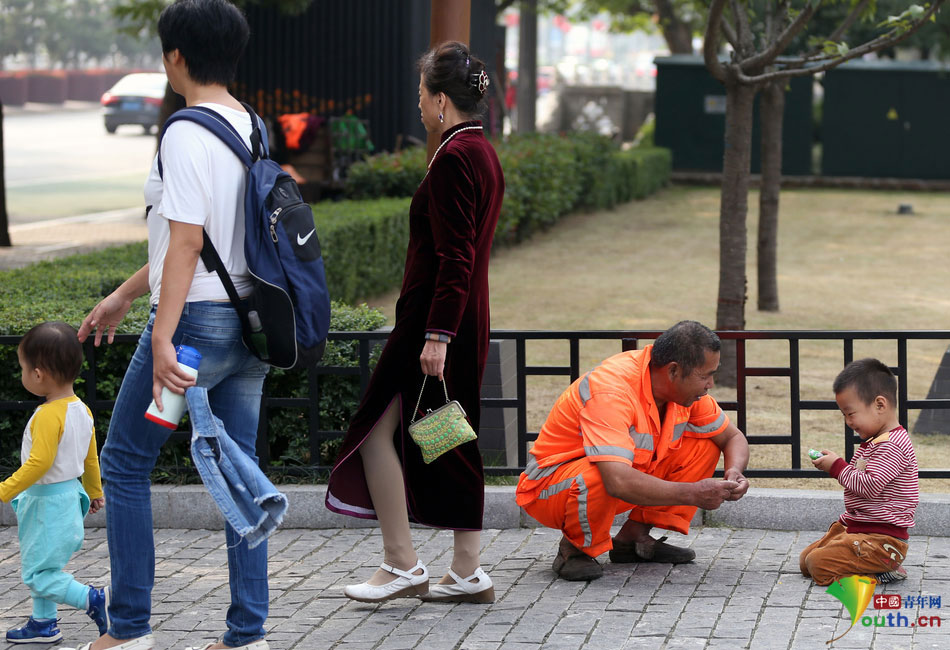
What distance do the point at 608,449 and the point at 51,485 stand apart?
5.90 ft

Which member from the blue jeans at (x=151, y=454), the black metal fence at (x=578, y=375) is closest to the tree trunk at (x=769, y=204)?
the black metal fence at (x=578, y=375)

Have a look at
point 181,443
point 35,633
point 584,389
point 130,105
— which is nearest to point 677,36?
point 130,105

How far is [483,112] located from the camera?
428 cm

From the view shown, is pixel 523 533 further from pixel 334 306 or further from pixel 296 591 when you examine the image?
pixel 334 306

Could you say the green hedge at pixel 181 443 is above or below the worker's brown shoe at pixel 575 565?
above

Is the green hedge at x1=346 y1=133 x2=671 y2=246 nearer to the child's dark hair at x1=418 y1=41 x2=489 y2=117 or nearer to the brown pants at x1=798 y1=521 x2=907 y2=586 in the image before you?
the child's dark hair at x1=418 y1=41 x2=489 y2=117

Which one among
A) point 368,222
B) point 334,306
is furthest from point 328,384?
point 368,222

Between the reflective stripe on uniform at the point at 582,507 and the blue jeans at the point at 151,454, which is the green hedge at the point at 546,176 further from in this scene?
the blue jeans at the point at 151,454

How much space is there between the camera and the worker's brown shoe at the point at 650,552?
4.66 metres

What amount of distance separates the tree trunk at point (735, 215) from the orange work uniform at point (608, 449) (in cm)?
407

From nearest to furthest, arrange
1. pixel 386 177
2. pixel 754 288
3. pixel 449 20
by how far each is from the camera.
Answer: pixel 449 20 → pixel 754 288 → pixel 386 177

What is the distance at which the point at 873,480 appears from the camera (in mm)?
4270

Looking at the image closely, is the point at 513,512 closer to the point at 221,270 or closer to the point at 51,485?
the point at 51,485

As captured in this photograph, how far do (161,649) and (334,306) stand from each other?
2707mm
